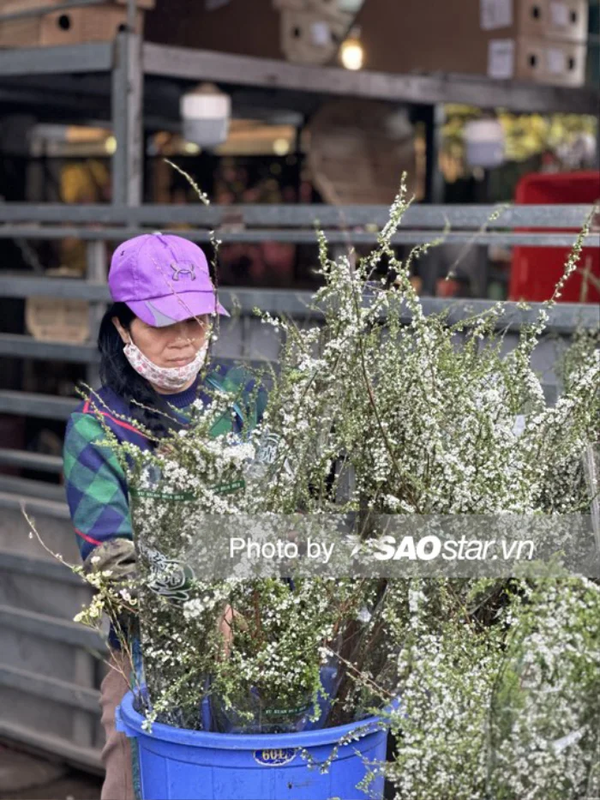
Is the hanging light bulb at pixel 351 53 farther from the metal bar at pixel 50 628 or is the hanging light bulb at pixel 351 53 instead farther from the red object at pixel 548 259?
the metal bar at pixel 50 628

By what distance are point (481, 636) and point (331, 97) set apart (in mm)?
5446

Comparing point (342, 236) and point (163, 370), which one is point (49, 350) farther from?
point (163, 370)

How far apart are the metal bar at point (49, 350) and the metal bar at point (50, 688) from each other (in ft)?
3.38

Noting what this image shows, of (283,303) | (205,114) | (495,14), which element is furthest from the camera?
(495,14)

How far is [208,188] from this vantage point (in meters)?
7.83

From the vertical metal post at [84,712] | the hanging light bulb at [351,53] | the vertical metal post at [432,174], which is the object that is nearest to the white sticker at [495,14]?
the hanging light bulb at [351,53]

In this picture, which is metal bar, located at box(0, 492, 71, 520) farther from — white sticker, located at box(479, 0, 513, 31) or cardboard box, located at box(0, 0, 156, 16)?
white sticker, located at box(479, 0, 513, 31)

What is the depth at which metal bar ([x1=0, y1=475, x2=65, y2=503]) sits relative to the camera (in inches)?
175

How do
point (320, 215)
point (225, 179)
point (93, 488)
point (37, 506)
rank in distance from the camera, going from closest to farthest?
1. point (93, 488)
2. point (320, 215)
3. point (37, 506)
4. point (225, 179)

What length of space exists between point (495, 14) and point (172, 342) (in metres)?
4.48

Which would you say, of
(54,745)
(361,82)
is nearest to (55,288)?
(54,745)

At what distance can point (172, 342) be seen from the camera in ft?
8.30

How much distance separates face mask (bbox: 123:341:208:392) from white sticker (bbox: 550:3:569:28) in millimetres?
4570

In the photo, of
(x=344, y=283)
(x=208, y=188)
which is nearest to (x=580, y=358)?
(x=344, y=283)
